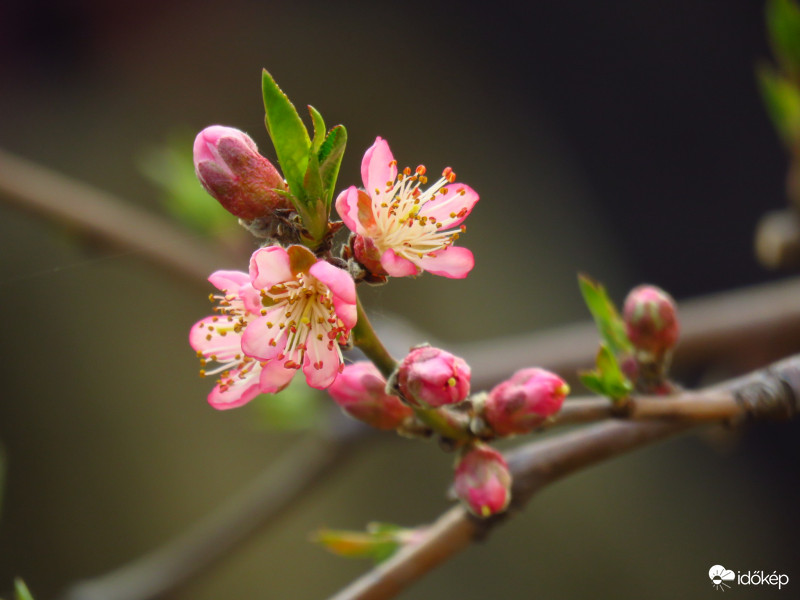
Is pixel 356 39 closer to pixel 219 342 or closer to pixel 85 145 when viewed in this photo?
pixel 85 145

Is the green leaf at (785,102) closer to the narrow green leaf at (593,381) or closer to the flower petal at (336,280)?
the narrow green leaf at (593,381)

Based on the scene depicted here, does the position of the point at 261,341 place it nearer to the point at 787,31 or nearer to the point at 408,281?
the point at 787,31

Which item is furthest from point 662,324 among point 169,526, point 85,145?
point 85,145

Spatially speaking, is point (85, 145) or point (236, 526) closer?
point (236, 526)

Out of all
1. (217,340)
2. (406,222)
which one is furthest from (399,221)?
(217,340)

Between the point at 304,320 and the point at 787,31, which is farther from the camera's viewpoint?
the point at 787,31

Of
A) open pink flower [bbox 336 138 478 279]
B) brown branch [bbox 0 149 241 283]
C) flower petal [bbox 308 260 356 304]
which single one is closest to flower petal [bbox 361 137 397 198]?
open pink flower [bbox 336 138 478 279]
